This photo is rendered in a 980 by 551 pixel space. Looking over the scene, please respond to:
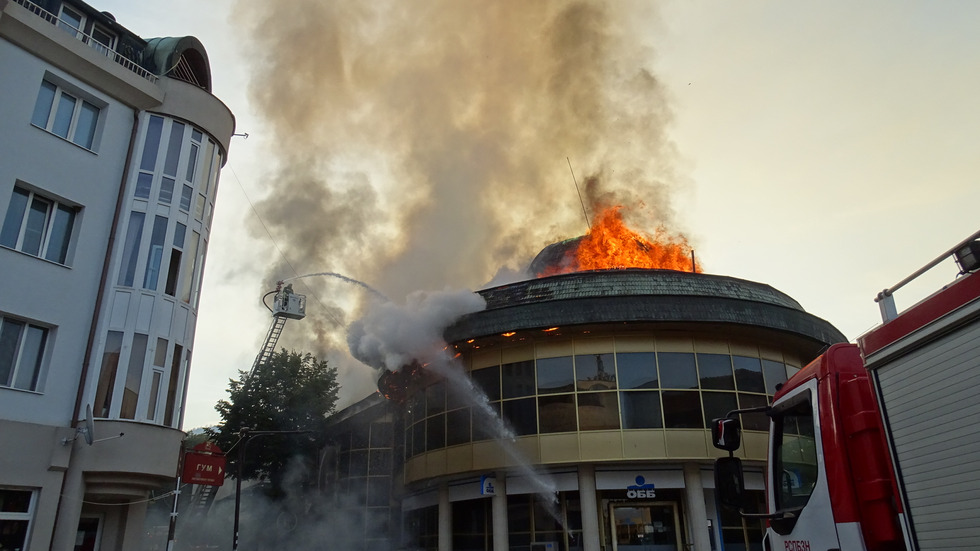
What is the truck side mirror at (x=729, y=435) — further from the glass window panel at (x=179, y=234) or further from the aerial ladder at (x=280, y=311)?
the aerial ladder at (x=280, y=311)

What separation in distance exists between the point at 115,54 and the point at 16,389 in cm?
916

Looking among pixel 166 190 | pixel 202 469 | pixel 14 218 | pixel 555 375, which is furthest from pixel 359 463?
pixel 14 218

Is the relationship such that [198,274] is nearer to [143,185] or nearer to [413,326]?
[143,185]

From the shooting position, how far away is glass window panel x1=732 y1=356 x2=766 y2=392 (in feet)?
67.7

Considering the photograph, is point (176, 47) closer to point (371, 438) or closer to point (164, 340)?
point (164, 340)

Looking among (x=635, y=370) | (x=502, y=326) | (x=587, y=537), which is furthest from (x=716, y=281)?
(x=587, y=537)

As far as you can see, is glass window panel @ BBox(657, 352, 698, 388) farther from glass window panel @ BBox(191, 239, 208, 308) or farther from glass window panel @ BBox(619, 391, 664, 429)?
glass window panel @ BBox(191, 239, 208, 308)

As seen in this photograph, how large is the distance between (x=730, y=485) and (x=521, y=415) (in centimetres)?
1424

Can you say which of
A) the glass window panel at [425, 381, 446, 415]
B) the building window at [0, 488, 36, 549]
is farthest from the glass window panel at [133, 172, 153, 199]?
the glass window panel at [425, 381, 446, 415]

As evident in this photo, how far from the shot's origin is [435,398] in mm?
23438

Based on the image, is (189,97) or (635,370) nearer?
(189,97)

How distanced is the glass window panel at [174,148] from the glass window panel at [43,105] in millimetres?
2807

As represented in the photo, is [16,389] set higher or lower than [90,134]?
lower

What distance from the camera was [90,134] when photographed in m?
16.5
